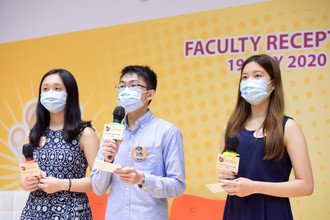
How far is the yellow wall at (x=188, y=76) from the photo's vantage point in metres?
3.95

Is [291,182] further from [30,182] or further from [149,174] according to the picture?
[30,182]

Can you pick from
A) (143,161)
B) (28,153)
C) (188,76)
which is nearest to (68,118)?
(28,153)

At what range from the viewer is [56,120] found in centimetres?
324

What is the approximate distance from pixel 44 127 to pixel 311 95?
2.04 m

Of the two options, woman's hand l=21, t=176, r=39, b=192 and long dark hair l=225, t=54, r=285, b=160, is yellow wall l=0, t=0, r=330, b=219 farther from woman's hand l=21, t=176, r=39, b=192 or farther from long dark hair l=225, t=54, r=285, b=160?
woman's hand l=21, t=176, r=39, b=192

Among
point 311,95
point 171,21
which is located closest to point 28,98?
point 171,21

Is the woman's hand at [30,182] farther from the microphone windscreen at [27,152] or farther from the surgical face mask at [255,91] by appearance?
the surgical face mask at [255,91]

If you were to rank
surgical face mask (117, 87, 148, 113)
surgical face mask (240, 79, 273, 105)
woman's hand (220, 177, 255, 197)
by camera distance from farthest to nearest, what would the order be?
surgical face mask (117, 87, 148, 113), surgical face mask (240, 79, 273, 105), woman's hand (220, 177, 255, 197)

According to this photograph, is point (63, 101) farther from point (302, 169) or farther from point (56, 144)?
point (302, 169)

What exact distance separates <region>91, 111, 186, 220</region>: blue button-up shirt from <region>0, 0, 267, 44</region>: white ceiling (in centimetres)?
189

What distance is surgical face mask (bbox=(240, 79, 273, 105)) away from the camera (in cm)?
265

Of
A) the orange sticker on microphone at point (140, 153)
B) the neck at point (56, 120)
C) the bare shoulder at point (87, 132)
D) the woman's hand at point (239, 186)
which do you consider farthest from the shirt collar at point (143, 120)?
the woman's hand at point (239, 186)

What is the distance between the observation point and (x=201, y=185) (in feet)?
14.5

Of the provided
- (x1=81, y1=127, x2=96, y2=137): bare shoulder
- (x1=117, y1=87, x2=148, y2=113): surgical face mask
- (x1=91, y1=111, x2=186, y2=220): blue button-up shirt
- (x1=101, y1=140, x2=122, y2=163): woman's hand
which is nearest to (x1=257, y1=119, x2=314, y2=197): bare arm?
(x1=91, y1=111, x2=186, y2=220): blue button-up shirt
